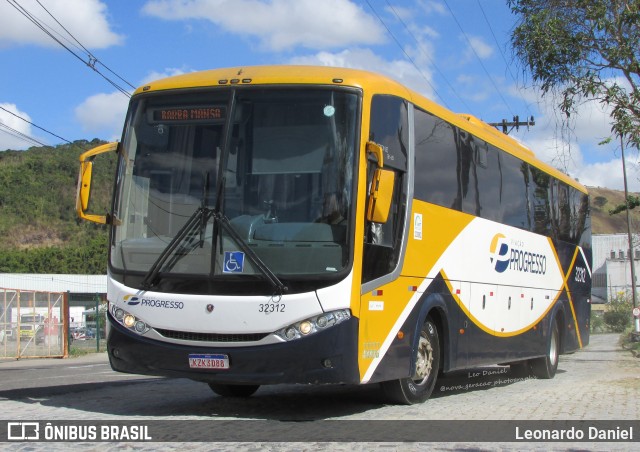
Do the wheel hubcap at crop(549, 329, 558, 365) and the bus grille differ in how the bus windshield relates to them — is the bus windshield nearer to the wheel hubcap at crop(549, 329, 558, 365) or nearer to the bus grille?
the bus grille

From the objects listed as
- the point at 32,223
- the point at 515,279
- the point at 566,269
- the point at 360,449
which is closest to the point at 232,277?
the point at 360,449

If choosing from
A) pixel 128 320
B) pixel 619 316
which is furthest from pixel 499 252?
pixel 619 316

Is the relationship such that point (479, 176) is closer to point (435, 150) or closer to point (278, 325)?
point (435, 150)

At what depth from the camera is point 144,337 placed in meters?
8.79

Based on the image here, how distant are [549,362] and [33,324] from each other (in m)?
19.5

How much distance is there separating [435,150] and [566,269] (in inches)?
289

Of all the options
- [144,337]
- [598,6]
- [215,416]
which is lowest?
[215,416]

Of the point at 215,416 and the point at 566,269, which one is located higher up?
the point at 566,269

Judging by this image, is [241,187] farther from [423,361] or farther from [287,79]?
[423,361]

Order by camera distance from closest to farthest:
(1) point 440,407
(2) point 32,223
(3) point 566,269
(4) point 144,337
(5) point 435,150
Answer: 1. (4) point 144,337
2. (1) point 440,407
3. (5) point 435,150
4. (3) point 566,269
5. (2) point 32,223

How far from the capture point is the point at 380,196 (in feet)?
28.0

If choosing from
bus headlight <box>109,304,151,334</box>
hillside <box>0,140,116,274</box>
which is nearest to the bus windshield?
bus headlight <box>109,304,151,334</box>

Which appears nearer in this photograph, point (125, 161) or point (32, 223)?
point (125, 161)

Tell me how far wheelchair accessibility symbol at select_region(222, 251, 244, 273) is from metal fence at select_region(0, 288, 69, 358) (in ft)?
70.1
